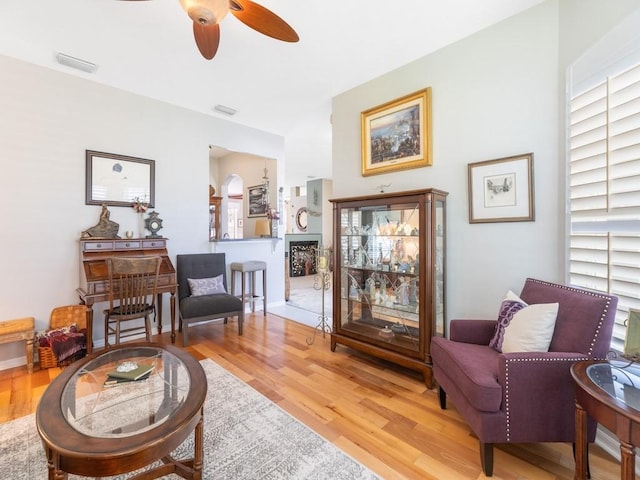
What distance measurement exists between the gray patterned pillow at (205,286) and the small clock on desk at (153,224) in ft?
2.31

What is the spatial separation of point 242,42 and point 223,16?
85 centimetres

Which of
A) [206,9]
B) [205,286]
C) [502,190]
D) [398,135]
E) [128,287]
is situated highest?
[206,9]

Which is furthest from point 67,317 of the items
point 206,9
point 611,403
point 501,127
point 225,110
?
point 501,127

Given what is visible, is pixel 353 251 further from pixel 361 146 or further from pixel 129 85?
pixel 129 85

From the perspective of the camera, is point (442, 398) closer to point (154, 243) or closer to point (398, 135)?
point (398, 135)

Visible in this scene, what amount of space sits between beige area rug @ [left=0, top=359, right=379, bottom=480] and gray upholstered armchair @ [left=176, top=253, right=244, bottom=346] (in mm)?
1372

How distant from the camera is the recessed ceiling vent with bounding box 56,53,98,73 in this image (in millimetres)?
2707

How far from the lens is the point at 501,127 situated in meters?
2.32

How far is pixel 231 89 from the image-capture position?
336 centimetres

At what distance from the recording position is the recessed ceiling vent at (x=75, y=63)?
2.71 m

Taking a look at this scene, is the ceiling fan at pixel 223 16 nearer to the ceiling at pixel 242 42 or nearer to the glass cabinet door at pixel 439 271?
the ceiling at pixel 242 42

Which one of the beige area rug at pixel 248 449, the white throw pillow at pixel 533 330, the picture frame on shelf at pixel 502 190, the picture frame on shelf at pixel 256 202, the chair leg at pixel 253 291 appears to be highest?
the picture frame on shelf at pixel 256 202

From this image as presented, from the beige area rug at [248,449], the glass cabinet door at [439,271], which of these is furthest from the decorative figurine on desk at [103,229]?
the glass cabinet door at [439,271]

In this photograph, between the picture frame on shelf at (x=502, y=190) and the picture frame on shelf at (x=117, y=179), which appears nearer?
the picture frame on shelf at (x=502, y=190)
